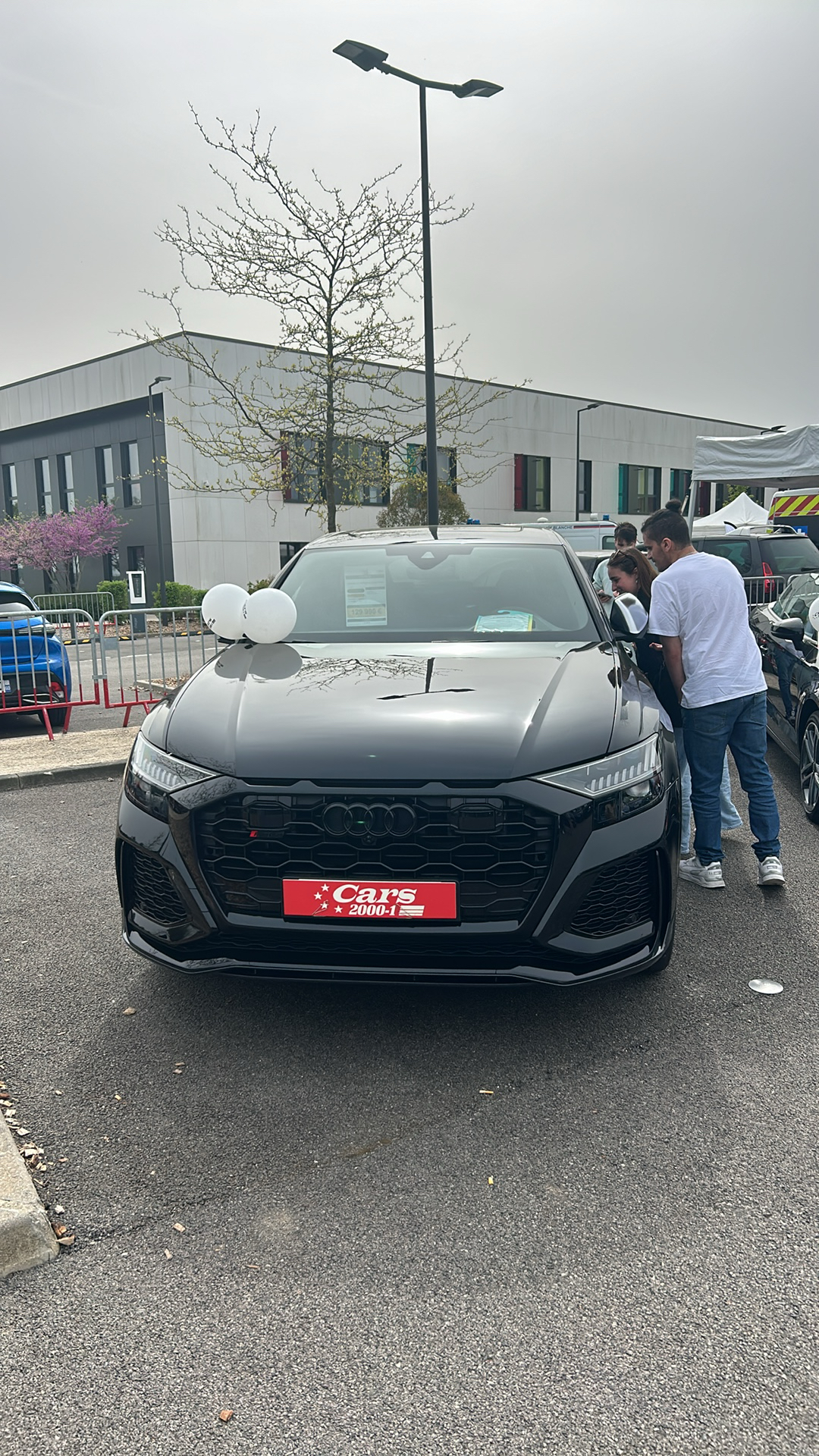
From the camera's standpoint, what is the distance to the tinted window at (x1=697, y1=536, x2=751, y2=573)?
12391mm

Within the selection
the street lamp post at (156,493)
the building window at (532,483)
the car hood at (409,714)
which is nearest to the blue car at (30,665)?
the car hood at (409,714)

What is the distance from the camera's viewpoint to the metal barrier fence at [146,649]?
33.3 feet

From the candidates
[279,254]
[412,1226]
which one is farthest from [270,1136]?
[279,254]

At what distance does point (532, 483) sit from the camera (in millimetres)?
48000

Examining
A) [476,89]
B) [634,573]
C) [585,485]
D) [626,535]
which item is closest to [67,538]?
[585,485]

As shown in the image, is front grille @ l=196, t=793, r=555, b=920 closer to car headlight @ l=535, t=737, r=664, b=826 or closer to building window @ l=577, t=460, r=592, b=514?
car headlight @ l=535, t=737, r=664, b=826

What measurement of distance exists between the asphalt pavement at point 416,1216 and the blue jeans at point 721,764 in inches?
36.4

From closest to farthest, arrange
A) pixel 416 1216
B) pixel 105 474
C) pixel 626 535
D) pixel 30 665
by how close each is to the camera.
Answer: pixel 416 1216
pixel 626 535
pixel 30 665
pixel 105 474

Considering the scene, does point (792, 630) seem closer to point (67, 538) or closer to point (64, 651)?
point (64, 651)

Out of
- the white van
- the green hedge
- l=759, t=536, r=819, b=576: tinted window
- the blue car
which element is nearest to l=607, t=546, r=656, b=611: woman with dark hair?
the blue car

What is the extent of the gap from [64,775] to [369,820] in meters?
5.38

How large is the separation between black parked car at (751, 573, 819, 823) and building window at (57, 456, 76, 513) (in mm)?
40743

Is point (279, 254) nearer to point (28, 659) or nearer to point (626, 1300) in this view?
point (28, 659)

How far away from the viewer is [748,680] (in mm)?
4734
